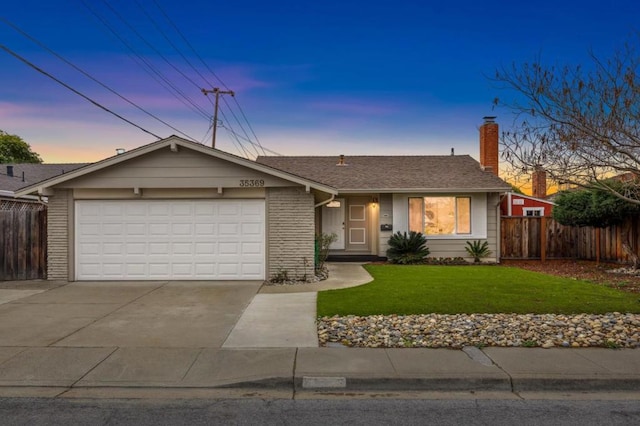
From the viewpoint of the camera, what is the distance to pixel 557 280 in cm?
1191

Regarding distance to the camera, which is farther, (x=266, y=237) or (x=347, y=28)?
(x=347, y=28)

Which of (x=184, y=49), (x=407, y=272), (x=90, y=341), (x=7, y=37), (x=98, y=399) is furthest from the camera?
(x=184, y=49)

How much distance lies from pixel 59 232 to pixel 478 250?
13788 millimetres

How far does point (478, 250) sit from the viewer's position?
53.2ft

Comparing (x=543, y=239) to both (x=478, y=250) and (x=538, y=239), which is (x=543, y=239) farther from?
(x=478, y=250)

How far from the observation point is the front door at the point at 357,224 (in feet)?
58.2

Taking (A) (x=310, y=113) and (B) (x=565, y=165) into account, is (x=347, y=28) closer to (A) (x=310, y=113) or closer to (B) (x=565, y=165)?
(A) (x=310, y=113)

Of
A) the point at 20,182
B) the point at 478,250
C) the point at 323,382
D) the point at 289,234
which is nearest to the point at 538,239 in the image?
the point at 478,250

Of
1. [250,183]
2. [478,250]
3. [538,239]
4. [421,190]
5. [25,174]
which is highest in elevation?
[25,174]

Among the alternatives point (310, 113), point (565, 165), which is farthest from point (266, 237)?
point (310, 113)

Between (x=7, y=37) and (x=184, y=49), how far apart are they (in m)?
6.38

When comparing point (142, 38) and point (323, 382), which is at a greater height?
point (142, 38)

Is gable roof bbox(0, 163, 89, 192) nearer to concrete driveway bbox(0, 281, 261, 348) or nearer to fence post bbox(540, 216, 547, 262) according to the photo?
concrete driveway bbox(0, 281, 261, 348)

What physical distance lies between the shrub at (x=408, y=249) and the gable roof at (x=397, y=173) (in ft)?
5.93
